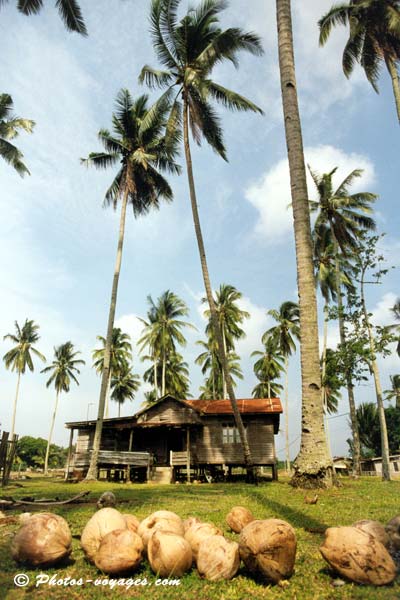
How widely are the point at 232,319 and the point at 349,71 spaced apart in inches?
920

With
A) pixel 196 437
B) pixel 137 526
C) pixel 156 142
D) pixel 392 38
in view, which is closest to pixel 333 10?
pixel 392 38

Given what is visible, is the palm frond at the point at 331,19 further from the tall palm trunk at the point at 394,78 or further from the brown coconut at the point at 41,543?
the brown coconut at the point at 41,543

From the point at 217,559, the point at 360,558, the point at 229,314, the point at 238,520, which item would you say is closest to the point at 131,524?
the point at 217,559

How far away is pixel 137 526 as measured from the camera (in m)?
4.19

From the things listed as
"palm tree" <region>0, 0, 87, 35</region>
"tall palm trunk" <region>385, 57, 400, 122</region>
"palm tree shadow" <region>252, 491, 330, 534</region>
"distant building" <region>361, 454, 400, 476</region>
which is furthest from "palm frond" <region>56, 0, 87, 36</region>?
"distant building" <region>361, 454, 400, 476</region>

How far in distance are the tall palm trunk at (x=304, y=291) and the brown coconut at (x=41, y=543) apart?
22.2 feet

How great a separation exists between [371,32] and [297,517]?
19975mm

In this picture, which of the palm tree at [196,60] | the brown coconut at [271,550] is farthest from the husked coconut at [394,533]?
the palm tree at [196,60]

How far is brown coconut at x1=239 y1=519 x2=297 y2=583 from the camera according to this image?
3.28 m

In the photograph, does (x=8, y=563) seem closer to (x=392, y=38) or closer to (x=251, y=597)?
(x=251, y=597)

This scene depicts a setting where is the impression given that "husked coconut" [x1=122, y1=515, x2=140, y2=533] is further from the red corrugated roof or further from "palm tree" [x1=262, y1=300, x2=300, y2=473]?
"palm tree" [x1=262, y1=300, x2=300, y2=473]

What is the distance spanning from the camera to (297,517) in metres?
6.30

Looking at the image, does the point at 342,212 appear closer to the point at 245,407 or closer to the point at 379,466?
the point at 245,407

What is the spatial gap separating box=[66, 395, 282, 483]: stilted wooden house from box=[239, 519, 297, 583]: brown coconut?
771 inches
